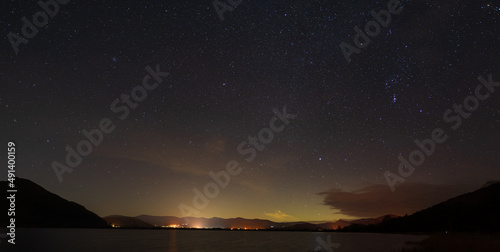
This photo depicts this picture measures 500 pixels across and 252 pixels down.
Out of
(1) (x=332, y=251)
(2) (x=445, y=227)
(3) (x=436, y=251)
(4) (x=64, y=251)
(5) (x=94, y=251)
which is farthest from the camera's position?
(2) (x=445, y=227)

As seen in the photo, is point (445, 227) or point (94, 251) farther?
point (445, 227)

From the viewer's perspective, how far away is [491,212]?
182 meters

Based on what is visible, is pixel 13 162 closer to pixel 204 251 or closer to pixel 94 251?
pixel 94 251

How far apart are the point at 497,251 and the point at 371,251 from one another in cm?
2674

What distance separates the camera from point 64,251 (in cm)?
5584

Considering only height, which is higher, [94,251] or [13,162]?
[13,162]

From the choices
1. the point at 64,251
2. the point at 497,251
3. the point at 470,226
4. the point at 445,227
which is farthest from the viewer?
the point at 445,227

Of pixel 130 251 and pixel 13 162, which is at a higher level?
pixel 13 162

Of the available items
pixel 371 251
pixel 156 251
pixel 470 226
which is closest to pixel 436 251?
pixel 371 251

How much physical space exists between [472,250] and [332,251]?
27.9m

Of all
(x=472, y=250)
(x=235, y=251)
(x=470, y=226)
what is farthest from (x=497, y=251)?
(x=470, y=226)

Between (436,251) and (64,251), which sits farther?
(64,251)

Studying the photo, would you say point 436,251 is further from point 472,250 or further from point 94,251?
point 94,251

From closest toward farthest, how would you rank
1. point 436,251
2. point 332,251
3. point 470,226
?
point 436,251 → point 332,251 → point 470,226
